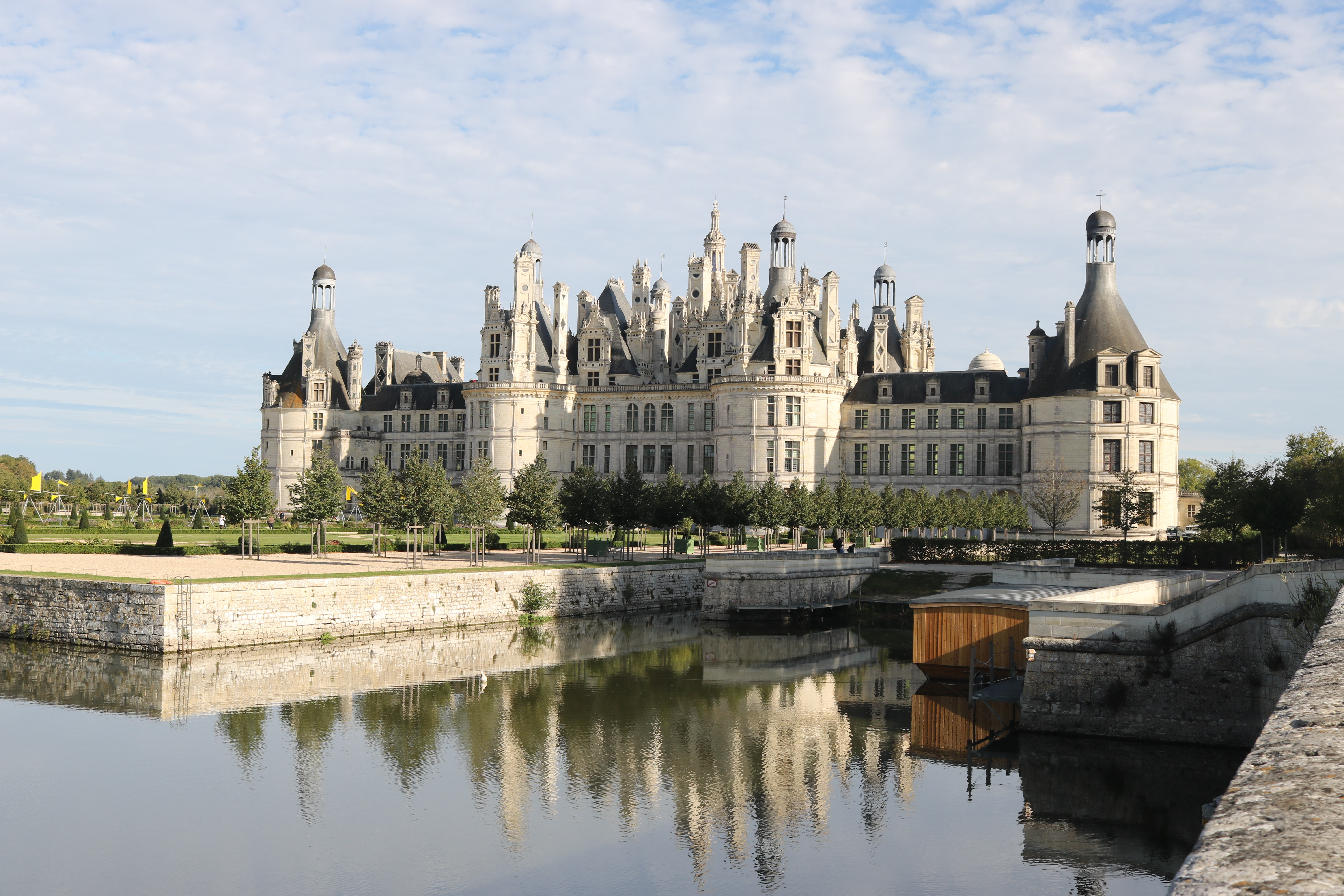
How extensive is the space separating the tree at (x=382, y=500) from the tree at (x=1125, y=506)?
3070 centimetres

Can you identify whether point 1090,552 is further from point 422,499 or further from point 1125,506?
point 422,499

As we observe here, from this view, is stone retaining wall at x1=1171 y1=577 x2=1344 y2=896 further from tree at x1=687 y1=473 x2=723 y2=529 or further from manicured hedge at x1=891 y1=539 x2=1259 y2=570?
tree at x1=687 y1=473 x2=723 y2=529

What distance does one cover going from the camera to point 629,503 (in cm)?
5050

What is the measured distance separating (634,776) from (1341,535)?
28.6 m

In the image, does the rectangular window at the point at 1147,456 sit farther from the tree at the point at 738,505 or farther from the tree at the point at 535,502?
the tree at the point at 535,502

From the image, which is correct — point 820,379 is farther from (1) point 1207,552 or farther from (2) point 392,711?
(2) point 392,711

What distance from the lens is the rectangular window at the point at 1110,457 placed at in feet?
198

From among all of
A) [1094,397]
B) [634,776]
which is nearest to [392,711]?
[634,776]

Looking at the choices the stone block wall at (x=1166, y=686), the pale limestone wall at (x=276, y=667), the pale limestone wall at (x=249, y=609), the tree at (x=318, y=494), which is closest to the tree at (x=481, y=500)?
the tree at (x=318, y=494)

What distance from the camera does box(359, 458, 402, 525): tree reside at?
4709 centimetres

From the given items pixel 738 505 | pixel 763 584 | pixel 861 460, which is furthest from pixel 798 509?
pixel 861 460

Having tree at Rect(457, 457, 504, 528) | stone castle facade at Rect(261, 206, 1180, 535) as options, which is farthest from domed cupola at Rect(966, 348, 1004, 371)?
tree at Rect(457, 457, 504, 528)

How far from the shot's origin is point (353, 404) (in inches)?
3342

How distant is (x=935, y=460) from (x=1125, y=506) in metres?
15.3
